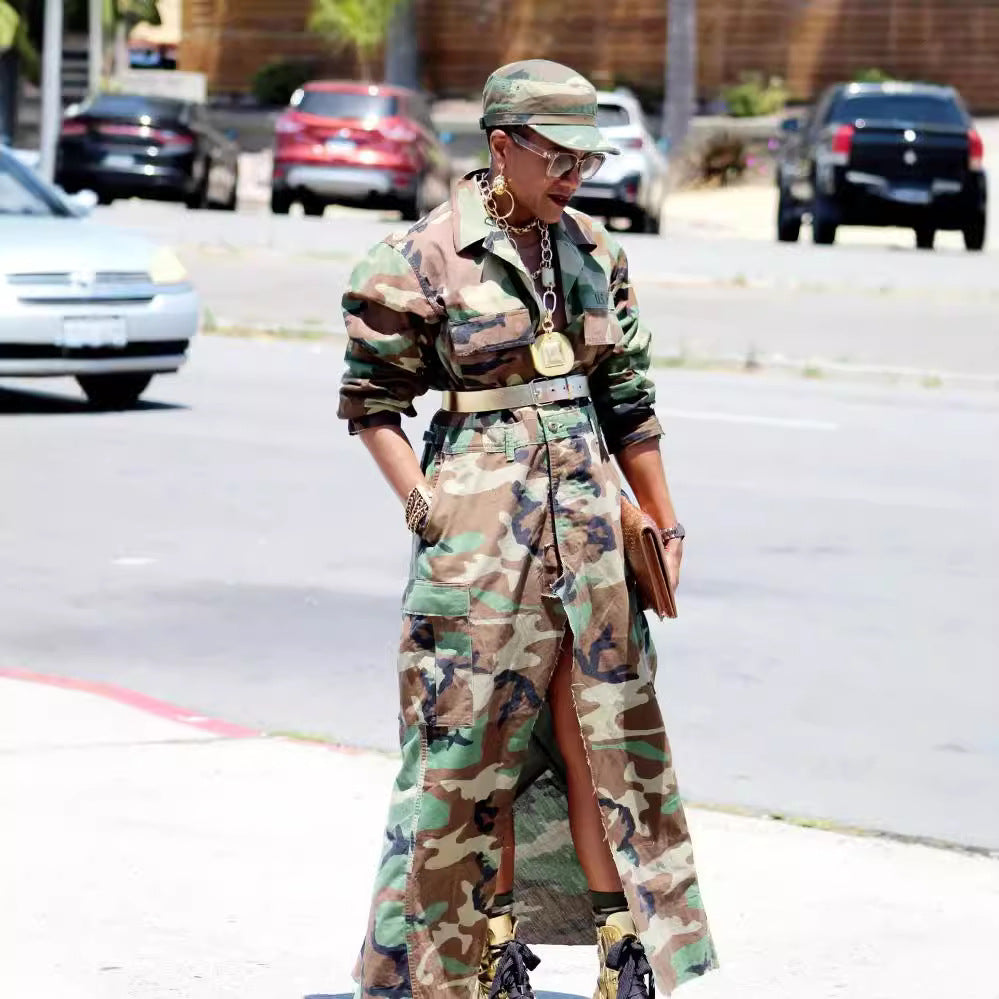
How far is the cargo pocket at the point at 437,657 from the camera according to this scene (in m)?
4.21

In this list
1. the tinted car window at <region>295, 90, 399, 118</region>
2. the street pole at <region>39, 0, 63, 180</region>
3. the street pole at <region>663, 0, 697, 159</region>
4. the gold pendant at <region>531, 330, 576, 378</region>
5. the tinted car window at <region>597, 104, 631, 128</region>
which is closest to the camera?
the gold pendant at <region>531, 330, 576, 378</region>

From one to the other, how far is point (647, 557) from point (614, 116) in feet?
85.5

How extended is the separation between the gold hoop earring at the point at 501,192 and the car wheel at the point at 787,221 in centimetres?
2278

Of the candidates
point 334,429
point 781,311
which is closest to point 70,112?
point 781,311

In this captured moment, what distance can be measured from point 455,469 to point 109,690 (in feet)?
11.5

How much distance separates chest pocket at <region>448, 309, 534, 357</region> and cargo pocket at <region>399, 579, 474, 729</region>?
0.41m

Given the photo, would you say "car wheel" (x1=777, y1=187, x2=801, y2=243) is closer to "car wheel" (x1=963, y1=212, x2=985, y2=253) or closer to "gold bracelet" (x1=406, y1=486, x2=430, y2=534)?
"car wheel" (x1=963, y1=212, x2=985, y2=253)

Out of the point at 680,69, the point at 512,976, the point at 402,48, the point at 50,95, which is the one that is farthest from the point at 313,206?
the point at 512,976

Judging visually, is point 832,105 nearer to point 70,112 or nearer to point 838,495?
point 70,112

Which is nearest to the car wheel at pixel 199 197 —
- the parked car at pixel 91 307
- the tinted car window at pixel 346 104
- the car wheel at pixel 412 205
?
the tinted car window at pixel 346 104

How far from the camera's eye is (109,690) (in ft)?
24.6

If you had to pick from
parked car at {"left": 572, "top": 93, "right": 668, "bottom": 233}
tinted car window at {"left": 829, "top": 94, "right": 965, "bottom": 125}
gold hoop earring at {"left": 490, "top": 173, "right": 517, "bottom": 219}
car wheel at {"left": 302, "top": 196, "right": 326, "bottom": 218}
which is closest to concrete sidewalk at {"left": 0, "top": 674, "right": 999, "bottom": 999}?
gold hoop earring at {"left": 490, "top": 173, "right": 517, "bottom": 219}

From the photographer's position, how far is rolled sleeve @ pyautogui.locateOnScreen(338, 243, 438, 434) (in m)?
4.22

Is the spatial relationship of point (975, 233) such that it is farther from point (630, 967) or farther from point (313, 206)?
point (630, 967)
